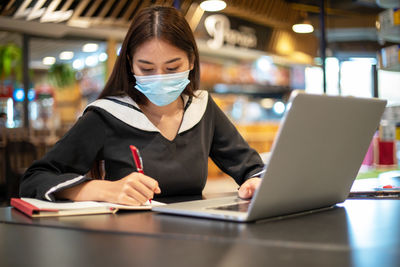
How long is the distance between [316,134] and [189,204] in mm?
368

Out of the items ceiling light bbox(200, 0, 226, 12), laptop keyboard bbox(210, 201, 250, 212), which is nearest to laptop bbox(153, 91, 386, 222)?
laptop keyboard bbox(210, 201, 250, 212)

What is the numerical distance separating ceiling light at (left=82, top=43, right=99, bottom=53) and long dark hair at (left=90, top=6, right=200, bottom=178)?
22.1 ft

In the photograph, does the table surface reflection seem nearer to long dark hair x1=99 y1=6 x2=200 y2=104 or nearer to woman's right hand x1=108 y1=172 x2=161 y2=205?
woman's right hand x1=108 y1=172 x2=161 y2=205

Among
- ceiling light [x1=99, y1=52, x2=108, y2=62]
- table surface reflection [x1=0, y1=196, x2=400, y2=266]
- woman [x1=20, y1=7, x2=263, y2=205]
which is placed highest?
ceiling light [x1=99, y1=52, x2=108, y2=62]

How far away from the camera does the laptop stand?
0.90m

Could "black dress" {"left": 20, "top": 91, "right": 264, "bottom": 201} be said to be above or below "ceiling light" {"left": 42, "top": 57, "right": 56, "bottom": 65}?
below

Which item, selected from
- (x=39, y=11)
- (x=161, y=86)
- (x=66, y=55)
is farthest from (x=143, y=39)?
(x=66, y=55)

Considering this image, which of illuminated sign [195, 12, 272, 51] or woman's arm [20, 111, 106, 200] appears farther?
illuminated sign [195, 12, 272, 51]

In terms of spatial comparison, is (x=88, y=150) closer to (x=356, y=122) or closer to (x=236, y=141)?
(x=236, y=141)

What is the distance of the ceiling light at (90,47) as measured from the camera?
829 centimetres

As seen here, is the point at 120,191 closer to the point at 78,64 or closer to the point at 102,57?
the point at 102,57

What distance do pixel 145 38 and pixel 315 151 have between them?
31.0 inches

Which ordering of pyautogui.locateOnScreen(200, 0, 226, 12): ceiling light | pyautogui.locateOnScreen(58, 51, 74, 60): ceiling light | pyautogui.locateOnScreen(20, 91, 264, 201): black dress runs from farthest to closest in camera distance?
pyautogui.locateOnScreen(58, 51, 74, 60): ceiling light
pyautogui.locateOnScreen(200, 0, 226, 12): ceiling light
pyautogui.locateOnScreen(20, 91, 264, 201): black dress

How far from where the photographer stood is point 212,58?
9.74 m
